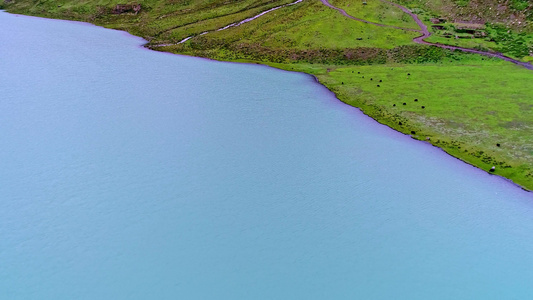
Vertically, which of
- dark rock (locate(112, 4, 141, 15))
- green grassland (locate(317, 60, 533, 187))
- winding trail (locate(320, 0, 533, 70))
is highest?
dark rock (locate(112, 4, 141, 15))

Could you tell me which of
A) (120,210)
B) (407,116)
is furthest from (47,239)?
(407,116)

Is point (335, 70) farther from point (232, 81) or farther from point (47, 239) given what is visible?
point (47, 239)

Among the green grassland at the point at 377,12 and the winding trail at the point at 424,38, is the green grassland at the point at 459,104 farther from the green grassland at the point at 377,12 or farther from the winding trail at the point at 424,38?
the green grassland at the point at 377,12

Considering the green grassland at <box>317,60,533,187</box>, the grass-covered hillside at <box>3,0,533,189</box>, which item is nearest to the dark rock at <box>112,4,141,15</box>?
the grass-covered hillside at <box>3,0,533,189</box>

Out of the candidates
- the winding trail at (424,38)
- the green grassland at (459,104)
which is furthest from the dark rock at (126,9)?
the green grassland at (459,104)

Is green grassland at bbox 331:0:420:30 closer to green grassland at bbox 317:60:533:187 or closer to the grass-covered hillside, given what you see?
the grass-covered hillside

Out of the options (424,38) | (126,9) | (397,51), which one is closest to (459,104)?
(397,51)

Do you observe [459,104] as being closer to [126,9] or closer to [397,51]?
[397,51]

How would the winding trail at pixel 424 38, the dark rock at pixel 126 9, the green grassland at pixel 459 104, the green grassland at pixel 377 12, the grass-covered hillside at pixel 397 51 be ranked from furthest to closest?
1. the dark rock at pixel 126 9
2. the green grassland at pixel 377 12
3. the winding trail at pixel 424 38
4. the grass-covered hillside at pixel 397 51
5. the green grassland at pixel 459 104
